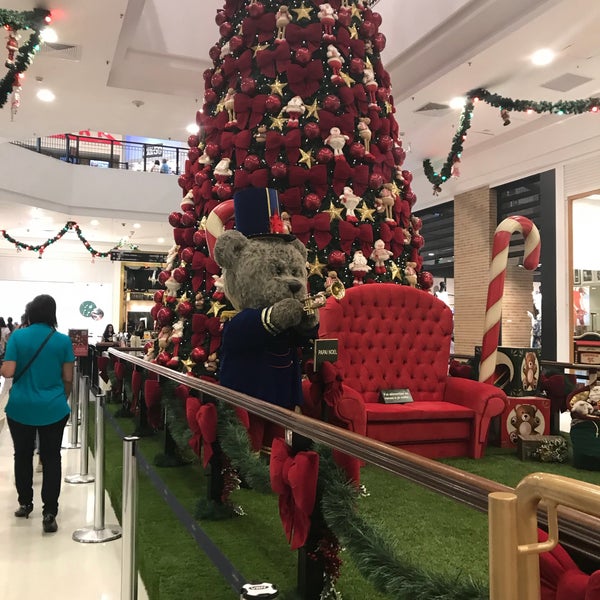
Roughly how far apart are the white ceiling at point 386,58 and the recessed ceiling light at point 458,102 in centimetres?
15

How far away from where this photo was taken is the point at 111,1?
5758 mm

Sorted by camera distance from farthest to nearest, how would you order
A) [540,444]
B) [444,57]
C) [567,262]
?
1. [567,262]
2. [444,57]
3. [540,444]

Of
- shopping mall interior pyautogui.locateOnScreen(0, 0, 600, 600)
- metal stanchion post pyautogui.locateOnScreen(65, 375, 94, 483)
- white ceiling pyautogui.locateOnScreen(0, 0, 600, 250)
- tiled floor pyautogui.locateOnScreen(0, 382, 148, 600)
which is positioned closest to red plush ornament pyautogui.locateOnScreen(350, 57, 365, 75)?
shopping mall interior pyautogui.locateOnScreen(0, 0, 600, 600)

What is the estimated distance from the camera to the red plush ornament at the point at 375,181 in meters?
4.54

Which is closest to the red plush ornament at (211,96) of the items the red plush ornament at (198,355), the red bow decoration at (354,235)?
the red bow decoration at (354,235)

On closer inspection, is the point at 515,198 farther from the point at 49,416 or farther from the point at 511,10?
the point at 49,416

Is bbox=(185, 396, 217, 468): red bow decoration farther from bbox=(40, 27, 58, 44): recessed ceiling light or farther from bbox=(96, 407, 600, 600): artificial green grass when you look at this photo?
bbox=(40, 27, 58, 44): recessed ceiling light

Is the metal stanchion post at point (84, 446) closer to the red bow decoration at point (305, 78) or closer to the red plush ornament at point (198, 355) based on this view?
the red plush ornament at point (198, 355)

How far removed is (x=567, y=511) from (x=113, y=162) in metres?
16.4

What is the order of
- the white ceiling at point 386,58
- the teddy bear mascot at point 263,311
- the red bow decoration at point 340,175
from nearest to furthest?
the teddy bear mascot at point 263,311
the red bow decoration at point 340,175
the white ceiling at point 386,58

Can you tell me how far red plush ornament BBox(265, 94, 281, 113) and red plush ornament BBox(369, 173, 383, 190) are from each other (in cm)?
88

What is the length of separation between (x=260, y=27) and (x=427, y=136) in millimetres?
6351

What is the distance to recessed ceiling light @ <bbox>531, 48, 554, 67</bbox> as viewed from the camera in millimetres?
6875

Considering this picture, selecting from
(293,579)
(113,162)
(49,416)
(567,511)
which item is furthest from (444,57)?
(113,162)
